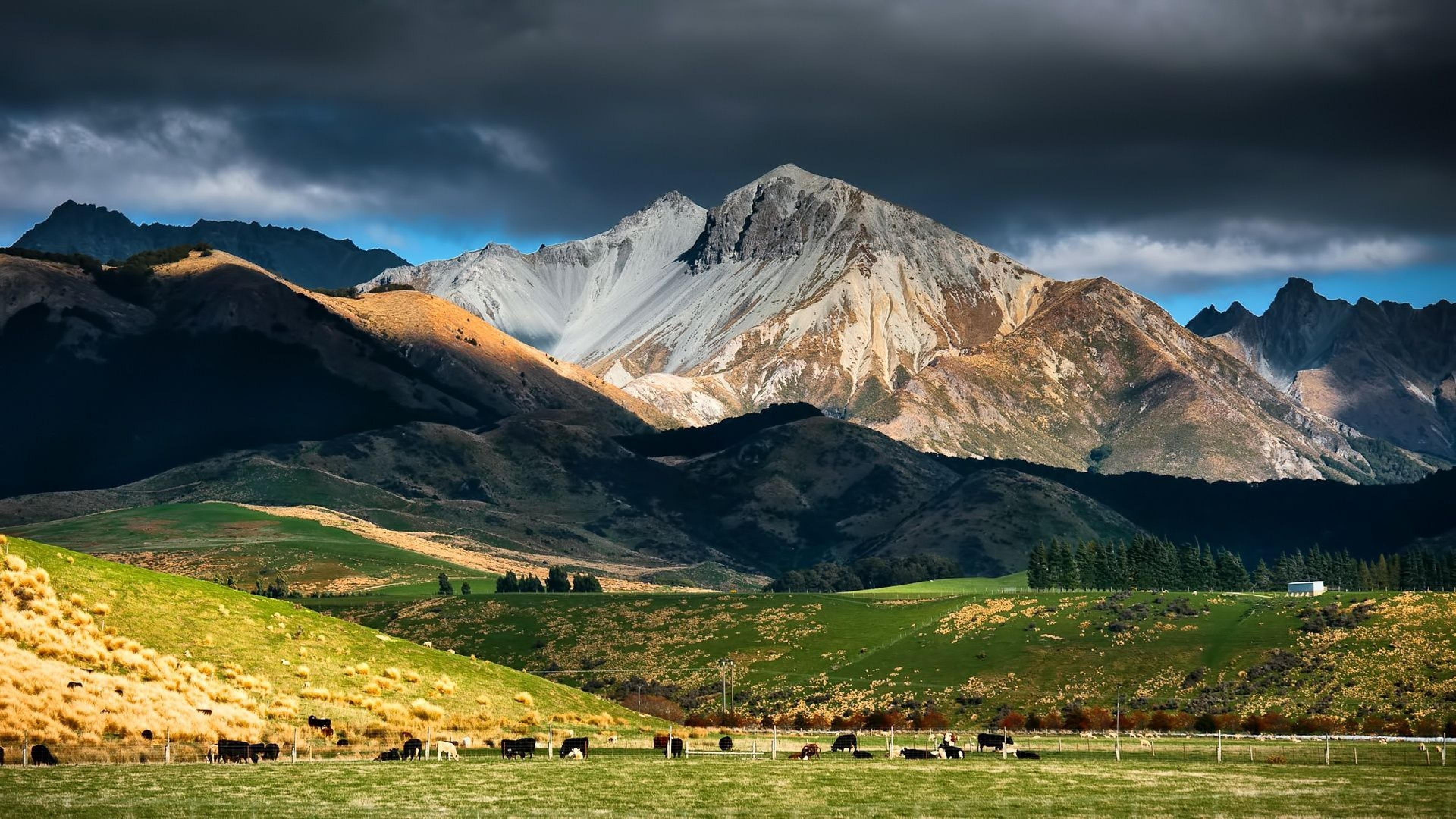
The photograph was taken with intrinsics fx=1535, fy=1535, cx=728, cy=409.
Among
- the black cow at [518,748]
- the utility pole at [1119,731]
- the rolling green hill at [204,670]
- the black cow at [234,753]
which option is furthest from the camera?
the utility pole at [1119,731]

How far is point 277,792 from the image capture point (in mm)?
58750

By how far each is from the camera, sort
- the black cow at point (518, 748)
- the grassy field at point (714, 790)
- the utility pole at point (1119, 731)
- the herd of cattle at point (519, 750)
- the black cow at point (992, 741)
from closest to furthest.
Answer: the grassy field at point (714, 790) → the herd of cattle at point (519, 750) → the black cow at point (518, 748) → the utility pole at point (1119, 731) → the black cow at point (992, 741)

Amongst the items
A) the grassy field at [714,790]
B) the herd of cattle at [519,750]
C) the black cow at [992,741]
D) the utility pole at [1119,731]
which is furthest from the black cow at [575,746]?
the utility pole at [1119,731]

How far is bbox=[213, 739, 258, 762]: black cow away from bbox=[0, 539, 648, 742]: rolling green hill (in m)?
4.04

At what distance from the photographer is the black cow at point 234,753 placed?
70.4 metres

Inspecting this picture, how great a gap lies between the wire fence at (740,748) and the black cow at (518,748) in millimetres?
150

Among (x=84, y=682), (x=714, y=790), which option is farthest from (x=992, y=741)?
(x=84, y=682)

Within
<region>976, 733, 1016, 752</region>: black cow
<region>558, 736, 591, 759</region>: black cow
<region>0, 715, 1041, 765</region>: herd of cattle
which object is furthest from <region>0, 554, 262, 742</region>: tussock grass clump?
<region>976, 733, 1016, 752</region>: black cow

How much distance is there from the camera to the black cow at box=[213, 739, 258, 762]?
7038 centimetres

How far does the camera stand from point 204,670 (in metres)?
84.2

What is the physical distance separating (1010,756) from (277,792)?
4127cm

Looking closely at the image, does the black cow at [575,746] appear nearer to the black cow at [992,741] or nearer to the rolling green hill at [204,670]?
the rolling green hill at [204,670]


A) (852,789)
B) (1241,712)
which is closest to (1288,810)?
(852,789)

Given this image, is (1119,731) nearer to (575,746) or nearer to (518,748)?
(575,746)
